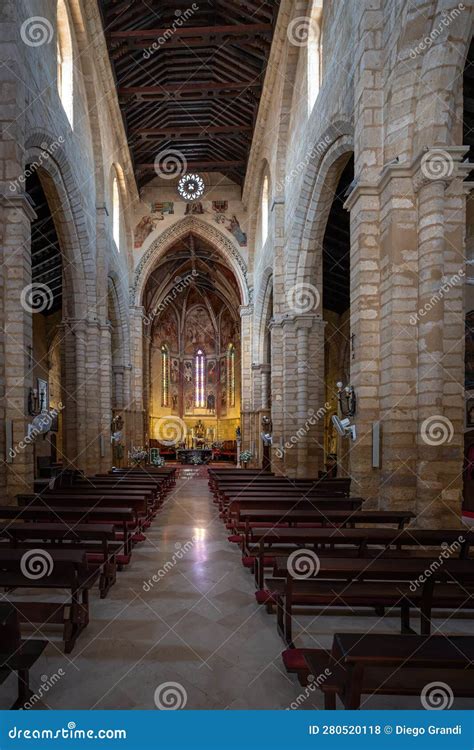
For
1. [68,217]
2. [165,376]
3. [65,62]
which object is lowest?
[165,376]

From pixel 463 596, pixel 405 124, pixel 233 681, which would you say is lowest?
pixel 233 681

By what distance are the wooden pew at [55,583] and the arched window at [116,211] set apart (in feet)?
57.8

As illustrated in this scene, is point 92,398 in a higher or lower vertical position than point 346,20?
lower

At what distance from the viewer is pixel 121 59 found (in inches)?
673

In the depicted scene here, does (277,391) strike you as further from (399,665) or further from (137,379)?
(399,665)

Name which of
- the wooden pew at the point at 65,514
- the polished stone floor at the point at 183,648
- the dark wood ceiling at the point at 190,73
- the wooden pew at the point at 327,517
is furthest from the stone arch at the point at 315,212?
the polished stone floor at the point at 183,648

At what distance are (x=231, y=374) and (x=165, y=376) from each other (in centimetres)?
496

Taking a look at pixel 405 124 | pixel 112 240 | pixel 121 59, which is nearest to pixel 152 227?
pixel 112 240

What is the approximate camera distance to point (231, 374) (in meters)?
36.5

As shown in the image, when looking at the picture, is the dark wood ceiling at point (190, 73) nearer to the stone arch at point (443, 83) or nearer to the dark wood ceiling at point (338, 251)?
the dark wood ceiling at point (338, 251)

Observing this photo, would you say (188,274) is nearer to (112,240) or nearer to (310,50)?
(112,240)

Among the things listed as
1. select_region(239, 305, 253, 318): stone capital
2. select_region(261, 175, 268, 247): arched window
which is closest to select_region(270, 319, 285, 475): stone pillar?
select_region(261, 175, 268, 247): arched window

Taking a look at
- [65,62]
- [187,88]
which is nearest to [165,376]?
[187,88]

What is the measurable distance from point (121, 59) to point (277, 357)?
11864mm
